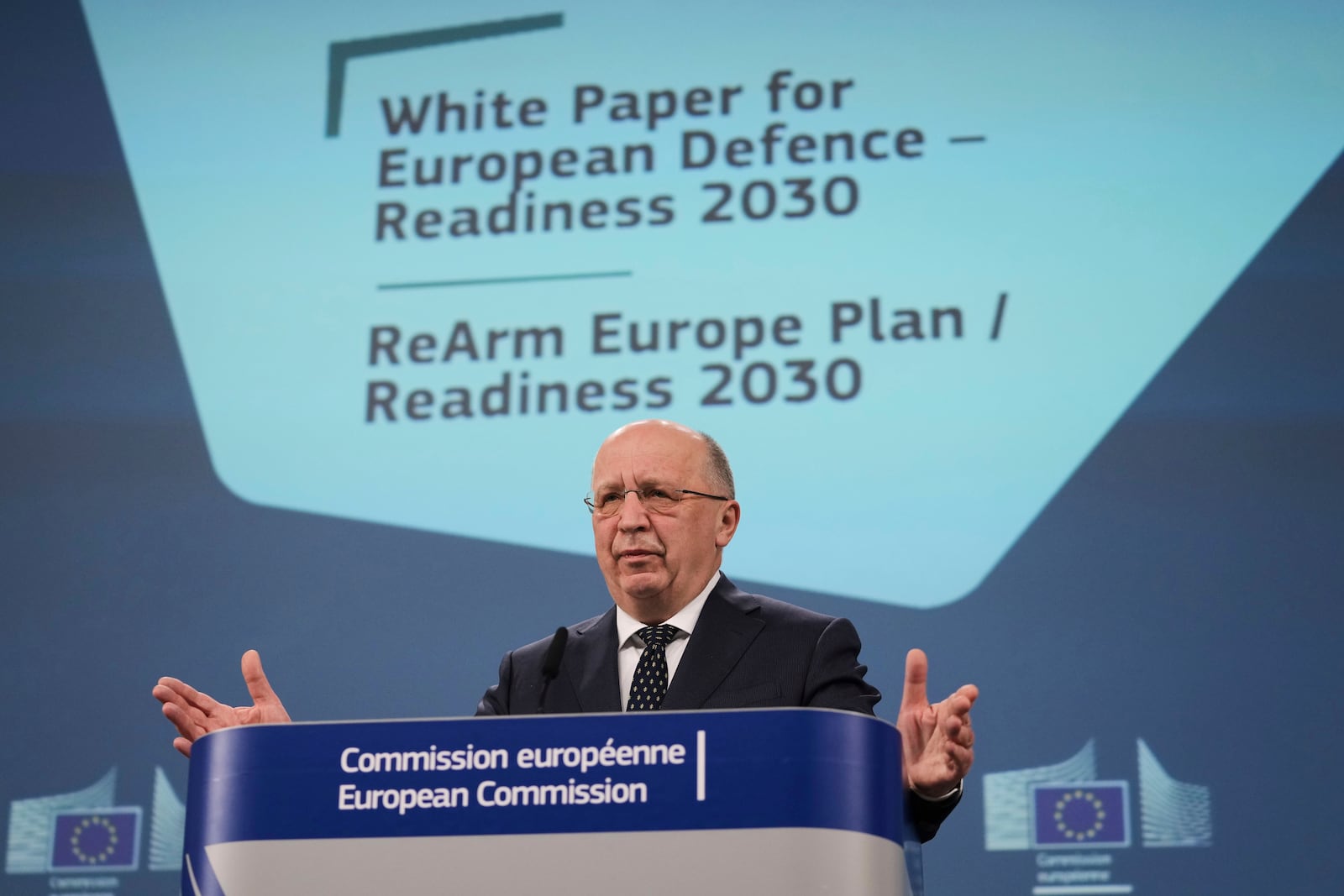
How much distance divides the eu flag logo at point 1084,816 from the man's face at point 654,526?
155cm

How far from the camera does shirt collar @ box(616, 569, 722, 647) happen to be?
270cm

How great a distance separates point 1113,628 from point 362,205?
2569mm

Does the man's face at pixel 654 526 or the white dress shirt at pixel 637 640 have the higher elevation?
the man's face at pixel 654 526

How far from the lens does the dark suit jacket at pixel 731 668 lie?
2506 millimetres

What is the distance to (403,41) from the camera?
4812mm

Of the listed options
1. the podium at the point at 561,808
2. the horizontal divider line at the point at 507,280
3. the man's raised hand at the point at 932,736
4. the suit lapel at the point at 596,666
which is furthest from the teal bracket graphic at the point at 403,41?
the podium at the point at 561,808

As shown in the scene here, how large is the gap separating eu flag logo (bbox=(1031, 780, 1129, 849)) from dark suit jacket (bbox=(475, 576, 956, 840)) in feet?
4.90

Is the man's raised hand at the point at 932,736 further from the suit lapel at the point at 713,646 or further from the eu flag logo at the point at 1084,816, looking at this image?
the eu flag logo at the point at 1084,816

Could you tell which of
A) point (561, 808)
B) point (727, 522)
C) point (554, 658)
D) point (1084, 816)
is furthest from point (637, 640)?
point (1084, 816)

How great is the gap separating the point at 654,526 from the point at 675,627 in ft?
0.61

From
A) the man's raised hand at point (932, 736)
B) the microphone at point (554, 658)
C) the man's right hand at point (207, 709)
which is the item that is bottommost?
the man's raised hand at point (932, 736)

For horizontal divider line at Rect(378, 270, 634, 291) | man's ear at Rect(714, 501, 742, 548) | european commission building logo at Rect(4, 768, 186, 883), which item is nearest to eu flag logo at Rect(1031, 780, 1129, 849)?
man's ear at Rect(714, 501, 742, 548)

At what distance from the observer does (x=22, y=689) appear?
4500 millimetres

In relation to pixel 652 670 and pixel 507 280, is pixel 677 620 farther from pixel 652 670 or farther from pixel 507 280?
pixel 507 280
